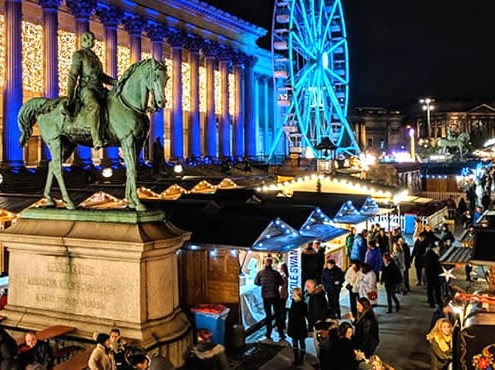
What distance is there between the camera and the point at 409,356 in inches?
456

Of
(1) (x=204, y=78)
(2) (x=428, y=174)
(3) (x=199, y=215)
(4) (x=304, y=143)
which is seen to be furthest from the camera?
(1) (x=204, y=78)

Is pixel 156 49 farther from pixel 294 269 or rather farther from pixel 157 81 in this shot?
pixel 157 81

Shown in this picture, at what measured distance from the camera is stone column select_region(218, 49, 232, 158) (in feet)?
198

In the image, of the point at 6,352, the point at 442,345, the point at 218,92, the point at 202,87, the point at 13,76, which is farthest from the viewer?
the point at 218,92

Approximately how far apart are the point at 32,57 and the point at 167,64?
1413 centimetres

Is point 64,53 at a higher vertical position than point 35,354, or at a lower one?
higher

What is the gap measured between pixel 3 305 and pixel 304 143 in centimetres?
3238

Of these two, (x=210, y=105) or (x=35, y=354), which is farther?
(x=210, y=105)

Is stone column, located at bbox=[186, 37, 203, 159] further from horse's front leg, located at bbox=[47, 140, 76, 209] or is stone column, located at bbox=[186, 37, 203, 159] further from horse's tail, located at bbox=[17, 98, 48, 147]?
horse's front leg, located at bbox=[47, 140, 76, 209]

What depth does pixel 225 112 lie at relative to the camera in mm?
62156

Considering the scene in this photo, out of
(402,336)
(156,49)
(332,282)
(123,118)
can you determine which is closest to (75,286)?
(123,118)

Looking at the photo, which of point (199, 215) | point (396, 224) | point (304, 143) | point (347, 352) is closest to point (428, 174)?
point (304, 143)

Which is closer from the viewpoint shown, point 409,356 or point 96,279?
point 96,279

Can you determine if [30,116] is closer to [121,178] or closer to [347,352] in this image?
[347,352]
